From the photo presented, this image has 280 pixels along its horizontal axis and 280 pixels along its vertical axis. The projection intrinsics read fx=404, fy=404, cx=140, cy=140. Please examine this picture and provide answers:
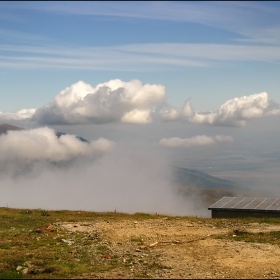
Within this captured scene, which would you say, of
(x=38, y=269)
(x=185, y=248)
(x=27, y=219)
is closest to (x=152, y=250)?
(x=185, y=248)

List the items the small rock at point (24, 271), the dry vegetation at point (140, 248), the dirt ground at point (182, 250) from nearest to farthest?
the small rock at point (24, 271)
the dirt ground at point (182, 250)
the dry vegetation at point (140, 248)

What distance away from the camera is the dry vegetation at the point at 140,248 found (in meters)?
17.7

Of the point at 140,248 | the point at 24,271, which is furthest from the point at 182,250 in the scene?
the point at 24,271

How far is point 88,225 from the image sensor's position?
96.4 feet

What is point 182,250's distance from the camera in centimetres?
2170

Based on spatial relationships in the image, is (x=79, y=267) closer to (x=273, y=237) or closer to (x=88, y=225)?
(x=88, y=225)

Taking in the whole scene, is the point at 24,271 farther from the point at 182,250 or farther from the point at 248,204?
the point at 248,204

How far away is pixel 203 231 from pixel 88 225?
832cm

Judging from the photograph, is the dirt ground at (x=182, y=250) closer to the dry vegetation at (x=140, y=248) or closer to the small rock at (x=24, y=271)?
the dry vegetation at (x=140, y=248)

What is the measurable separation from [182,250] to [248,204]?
17.9m

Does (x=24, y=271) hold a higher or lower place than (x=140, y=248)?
lower

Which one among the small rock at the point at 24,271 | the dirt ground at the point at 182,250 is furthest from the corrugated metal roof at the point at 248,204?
the small rock at the point at 24,271

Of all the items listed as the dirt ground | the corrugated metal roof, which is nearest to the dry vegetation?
the dirt ground

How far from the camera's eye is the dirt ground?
17.6 m
